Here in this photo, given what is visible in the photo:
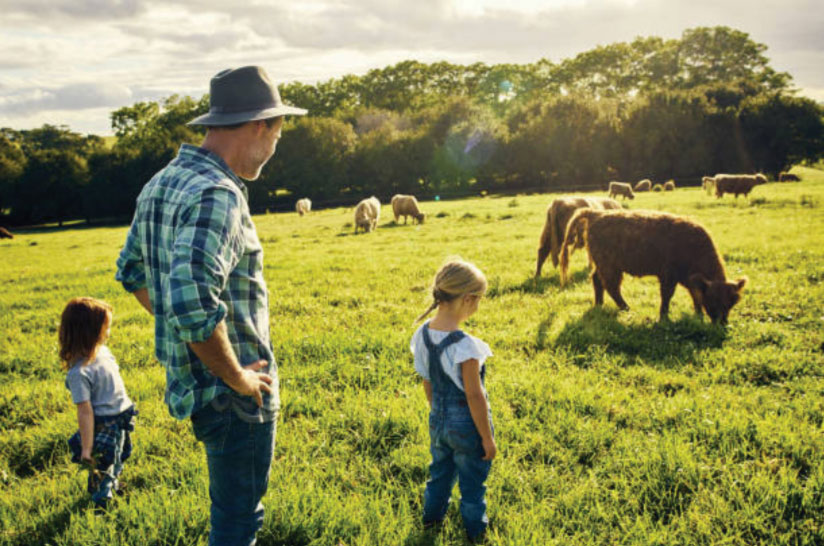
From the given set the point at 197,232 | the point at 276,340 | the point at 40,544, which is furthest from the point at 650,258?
the point at 40,544

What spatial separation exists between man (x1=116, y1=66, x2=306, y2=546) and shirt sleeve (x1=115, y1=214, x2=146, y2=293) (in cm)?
9

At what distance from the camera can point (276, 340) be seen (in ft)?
24.1

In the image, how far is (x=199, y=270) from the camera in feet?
6.77

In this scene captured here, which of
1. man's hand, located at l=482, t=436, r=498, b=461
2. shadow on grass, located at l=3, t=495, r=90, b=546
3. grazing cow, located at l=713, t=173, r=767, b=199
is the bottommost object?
shadow on grass, located at l=3, t=495, r=90, b=546

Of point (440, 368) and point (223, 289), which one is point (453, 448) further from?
point (223, 289)

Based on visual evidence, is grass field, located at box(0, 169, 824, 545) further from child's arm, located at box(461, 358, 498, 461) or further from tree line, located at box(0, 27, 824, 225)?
tree line, located at box(0, 27, 824, 225)

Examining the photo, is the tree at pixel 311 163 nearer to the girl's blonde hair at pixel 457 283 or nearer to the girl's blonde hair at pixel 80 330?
the girl's blonde hair at pixel 80 330

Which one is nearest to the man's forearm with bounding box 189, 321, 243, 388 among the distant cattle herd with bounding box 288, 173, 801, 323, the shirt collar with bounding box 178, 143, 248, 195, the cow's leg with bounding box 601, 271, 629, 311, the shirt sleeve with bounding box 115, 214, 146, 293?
the shirt collar with bounding box 178, 143, 248, 195

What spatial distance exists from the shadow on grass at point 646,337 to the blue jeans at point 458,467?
138 inches

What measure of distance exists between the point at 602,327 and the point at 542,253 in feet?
13.2

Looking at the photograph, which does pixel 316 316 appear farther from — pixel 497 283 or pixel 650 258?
pixel 650 258

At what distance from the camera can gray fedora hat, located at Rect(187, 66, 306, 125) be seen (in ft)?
8.01

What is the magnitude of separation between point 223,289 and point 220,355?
1.00ft

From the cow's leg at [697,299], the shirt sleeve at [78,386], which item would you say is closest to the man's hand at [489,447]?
the shirt sleeve at [78,386]
